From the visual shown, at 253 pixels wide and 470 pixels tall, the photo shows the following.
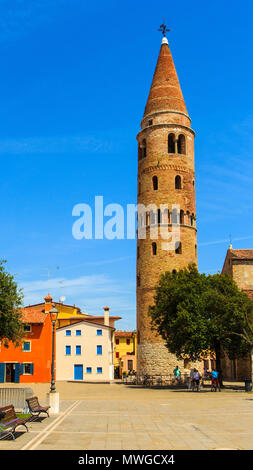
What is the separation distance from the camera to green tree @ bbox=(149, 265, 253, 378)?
31859 millimetres

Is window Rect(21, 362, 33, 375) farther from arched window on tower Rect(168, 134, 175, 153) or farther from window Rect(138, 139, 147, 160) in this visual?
arched window on tower Rect(168, 134, 175, 153)

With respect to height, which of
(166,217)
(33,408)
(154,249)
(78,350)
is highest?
(166,217)

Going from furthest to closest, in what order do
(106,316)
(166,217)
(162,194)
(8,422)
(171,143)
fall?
(106,316)
(171,143)
(162,194)
(166,217)
(8,422)

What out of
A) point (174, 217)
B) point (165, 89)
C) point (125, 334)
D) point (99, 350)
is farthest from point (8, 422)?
point (125, 334)

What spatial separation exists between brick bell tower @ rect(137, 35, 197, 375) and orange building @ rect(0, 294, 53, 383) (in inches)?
411

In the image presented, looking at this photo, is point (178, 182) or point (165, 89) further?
point (165, 89)

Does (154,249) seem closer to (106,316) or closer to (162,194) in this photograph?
(162,194)

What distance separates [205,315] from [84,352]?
29.6 meters

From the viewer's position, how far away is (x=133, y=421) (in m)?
15.6

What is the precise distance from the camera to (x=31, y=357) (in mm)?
49969

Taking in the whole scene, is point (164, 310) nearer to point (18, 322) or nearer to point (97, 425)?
point (18, 322)

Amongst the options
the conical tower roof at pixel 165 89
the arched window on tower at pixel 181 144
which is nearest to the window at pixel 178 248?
the arched window on tower at pixel 181 144
